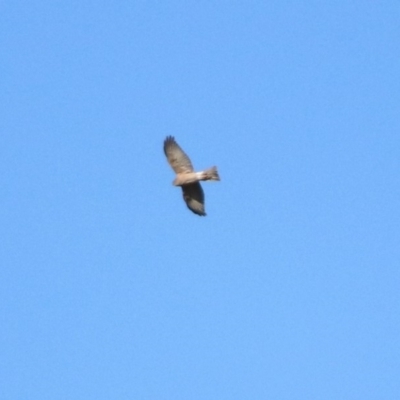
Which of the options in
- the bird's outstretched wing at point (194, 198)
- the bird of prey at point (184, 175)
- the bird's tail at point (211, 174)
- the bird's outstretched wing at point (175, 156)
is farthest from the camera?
the bird's outstretched wing at point (175, 156)

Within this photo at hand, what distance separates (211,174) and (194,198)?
5.54ft

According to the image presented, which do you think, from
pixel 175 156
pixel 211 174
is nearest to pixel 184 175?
pixel 175 156

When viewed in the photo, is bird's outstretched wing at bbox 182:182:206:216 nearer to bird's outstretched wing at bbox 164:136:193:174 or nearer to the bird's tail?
bird's outstretched wing at bbox 164:136:193:174

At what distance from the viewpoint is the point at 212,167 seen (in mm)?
33656

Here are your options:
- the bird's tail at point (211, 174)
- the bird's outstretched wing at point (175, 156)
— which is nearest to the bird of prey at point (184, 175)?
the bird's outstretched wing at point (175, 156)

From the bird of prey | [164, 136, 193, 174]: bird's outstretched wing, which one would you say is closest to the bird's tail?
the bird of prey

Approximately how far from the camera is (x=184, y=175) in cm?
3475

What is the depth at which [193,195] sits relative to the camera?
35094mm

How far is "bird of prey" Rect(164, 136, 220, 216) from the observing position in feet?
114

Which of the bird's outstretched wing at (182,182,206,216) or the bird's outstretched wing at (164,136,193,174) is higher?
the bird's outstretched wing at (164,136,193,174)

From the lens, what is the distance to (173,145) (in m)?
35.3

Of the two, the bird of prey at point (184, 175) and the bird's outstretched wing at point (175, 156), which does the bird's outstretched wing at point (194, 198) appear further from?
the bird's outstretched wing at point (175, 156)

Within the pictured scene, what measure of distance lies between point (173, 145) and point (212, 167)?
204 centimetres

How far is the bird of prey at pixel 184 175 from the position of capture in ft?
114
